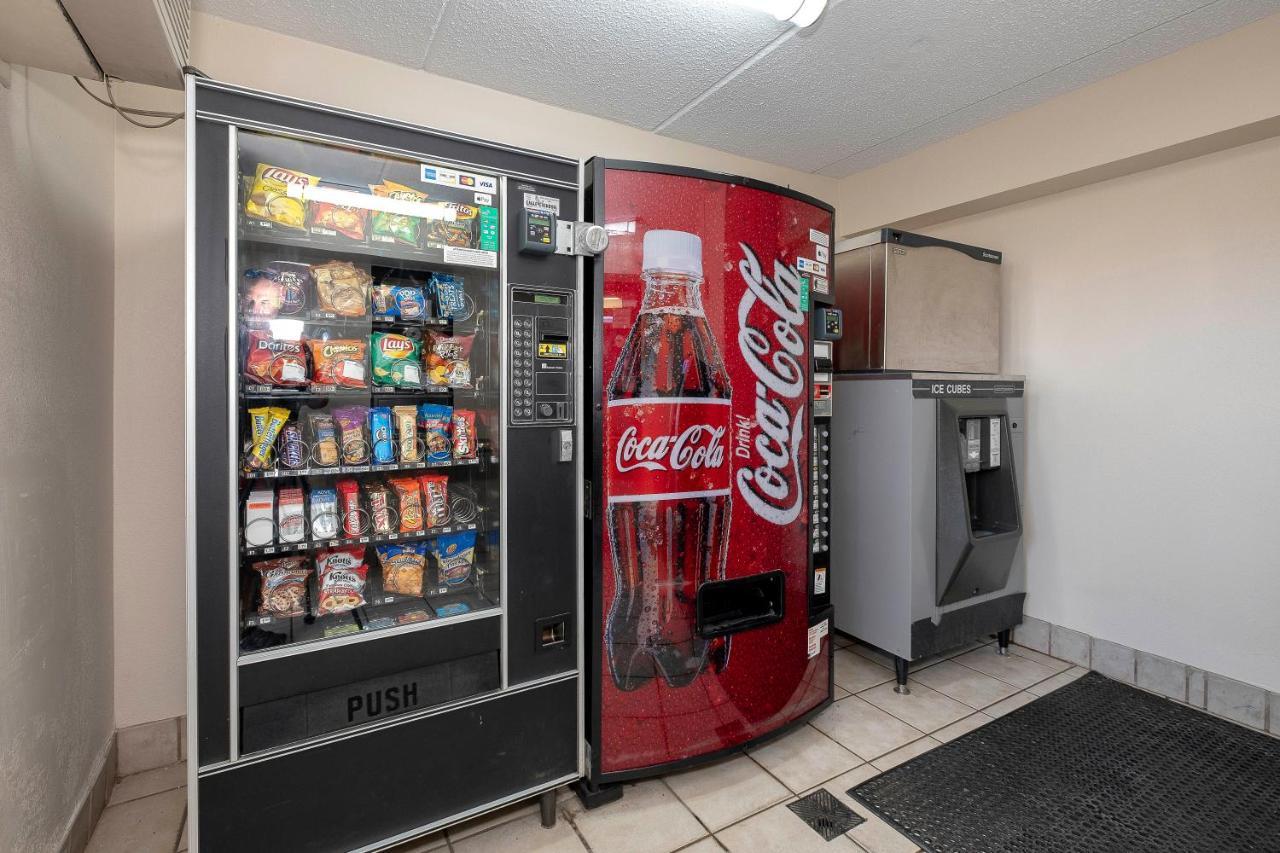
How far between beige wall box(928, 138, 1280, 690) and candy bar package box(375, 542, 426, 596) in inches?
120

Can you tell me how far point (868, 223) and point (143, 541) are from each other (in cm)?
387

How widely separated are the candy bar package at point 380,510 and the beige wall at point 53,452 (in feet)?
2.49

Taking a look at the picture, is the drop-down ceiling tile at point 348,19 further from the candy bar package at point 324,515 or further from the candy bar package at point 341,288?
the candy bar package at point 324,515

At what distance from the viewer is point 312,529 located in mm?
1618

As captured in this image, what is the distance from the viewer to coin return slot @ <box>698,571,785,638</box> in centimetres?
200

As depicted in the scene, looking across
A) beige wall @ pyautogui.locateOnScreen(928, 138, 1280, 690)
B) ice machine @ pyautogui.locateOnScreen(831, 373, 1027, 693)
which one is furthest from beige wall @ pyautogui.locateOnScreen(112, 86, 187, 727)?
beige wall @ pyautogui.locateOnScreen(928, 138, 1280, 690)

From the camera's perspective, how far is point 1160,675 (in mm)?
2668

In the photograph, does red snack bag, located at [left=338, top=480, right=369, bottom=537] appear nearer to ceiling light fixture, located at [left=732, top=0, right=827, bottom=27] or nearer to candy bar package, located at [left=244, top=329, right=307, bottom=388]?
candy bar package, located at [left=244, top=329, right=307, bottom=388]

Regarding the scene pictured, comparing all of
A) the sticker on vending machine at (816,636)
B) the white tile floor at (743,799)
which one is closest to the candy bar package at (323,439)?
the white tile floor at (743,799)

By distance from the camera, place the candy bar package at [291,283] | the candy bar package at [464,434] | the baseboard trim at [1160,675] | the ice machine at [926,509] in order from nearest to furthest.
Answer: the candy bar package at [291,283], the candy bar package at [464,434], the baseboard trim at [1160,675], the ice machine at [926,509]

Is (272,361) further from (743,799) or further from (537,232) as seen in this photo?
(743,799)

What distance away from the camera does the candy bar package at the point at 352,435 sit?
167 centimetres

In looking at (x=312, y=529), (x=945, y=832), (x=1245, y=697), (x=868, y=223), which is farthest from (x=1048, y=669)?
(x=312, y=529)

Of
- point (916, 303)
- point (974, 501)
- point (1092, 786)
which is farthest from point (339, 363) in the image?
point (974, 501)
